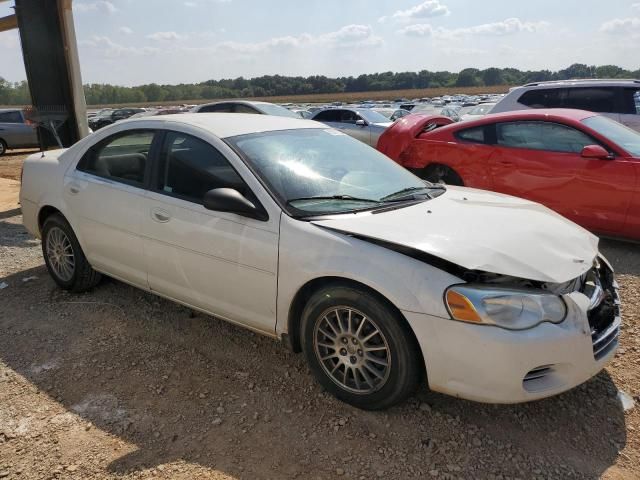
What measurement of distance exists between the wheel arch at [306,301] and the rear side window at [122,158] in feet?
5.14

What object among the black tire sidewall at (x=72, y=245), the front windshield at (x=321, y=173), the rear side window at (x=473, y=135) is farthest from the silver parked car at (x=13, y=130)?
the front windshield at (x=321, y=173)

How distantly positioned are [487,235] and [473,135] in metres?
4.16

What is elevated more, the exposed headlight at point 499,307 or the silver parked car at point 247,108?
the silver parked car at point 247,108

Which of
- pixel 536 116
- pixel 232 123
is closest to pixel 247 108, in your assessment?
pixel 536 116

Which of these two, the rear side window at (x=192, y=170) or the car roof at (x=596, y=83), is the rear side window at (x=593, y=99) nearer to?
the car roof at (x=596, y=83)

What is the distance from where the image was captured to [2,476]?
248cm

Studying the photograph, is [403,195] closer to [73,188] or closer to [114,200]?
[114,200]

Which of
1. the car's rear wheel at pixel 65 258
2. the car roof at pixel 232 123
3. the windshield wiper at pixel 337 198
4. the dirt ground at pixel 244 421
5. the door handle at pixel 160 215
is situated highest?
the car roof at pixel 232 123

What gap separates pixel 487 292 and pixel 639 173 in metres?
3.77

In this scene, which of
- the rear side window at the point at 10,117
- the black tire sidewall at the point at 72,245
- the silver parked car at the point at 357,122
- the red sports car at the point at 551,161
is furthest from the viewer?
the rear side window at the point at 10,117

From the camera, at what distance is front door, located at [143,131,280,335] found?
307 cm

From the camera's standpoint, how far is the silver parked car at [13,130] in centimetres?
1767

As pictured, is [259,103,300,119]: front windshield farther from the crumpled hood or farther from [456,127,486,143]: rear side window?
the crumpled hood

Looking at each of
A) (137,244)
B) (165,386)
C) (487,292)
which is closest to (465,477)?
(487,292)
